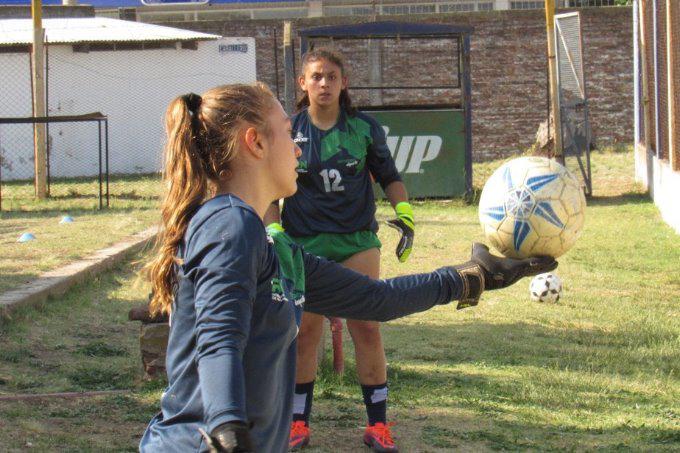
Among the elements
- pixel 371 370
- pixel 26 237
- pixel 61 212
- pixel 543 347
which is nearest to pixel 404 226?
pixel 371 370

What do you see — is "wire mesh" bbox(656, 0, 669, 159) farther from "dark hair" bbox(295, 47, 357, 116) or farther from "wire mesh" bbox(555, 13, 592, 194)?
"dark hair" bbox(295, 47, 357, 116)

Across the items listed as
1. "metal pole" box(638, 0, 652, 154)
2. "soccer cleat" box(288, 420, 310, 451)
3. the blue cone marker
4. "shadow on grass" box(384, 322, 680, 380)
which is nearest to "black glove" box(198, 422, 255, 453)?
"soccer cleat" box(288, 420, 310, 451)

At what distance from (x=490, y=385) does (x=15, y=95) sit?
19726 mm

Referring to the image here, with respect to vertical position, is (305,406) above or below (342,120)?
below

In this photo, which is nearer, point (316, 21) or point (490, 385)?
point (490, 385)

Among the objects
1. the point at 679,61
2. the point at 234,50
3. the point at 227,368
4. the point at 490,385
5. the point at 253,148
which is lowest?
the point at 490,385

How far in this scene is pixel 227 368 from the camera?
2.25 meters

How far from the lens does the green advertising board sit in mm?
17188

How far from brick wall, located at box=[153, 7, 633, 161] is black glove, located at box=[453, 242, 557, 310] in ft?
67.9

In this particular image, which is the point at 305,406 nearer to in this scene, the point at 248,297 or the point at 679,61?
the point at 248,297

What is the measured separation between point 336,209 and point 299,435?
1134 mm

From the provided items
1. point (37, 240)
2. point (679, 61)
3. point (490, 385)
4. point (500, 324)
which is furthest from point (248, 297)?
point (679, 61)

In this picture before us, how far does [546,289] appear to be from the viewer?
360 inches

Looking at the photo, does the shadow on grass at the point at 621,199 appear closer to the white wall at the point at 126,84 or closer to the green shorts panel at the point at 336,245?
the white wall at the point at 126,84
